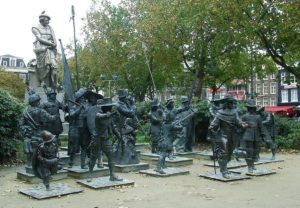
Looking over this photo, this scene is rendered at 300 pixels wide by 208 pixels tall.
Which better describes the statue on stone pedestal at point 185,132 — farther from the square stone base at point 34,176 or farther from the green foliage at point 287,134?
the square stone base at point 34,176

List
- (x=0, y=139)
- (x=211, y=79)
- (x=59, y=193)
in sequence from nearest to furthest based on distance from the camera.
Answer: (x=59, y=193), (x=0, y=139), (x=211, y=79)

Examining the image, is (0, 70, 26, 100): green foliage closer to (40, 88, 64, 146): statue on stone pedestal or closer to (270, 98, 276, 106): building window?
(40, 88, 64, 146): statue on stone pedestal

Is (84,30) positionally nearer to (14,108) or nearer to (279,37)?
(279,37)

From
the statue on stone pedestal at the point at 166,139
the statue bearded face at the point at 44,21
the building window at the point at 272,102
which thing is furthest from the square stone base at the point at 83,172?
the building window at the point at 272,102

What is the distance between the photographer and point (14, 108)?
14922 millimetres

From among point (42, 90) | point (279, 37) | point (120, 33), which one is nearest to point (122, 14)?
point (120, 33)

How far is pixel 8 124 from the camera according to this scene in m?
14.8

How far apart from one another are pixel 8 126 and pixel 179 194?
24.9 ft

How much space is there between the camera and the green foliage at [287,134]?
19.4 metres

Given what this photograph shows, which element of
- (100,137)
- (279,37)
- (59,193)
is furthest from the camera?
(279,37)

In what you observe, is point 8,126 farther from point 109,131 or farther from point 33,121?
point 109,131

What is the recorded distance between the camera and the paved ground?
343 inches

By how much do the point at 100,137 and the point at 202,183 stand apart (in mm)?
2771

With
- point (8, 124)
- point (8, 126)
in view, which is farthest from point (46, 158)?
point (8, 126)
